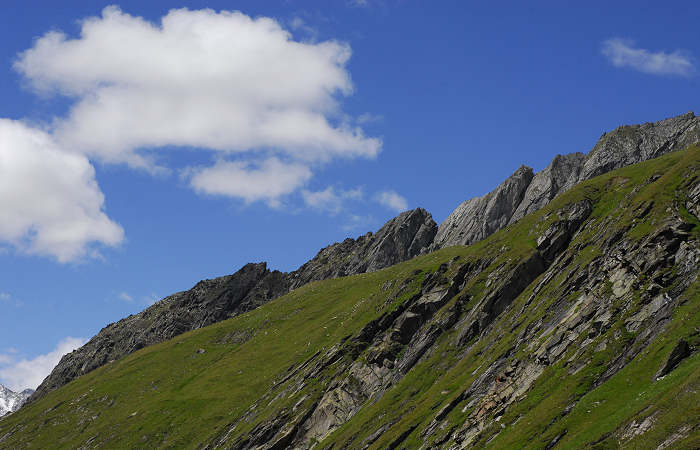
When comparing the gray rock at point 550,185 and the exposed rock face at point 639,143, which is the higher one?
the gray rock at point 550,185

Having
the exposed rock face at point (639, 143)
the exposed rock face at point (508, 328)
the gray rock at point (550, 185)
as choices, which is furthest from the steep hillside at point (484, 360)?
the exposed rock face at point (639, 143)

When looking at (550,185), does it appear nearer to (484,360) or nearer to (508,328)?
(508,328)

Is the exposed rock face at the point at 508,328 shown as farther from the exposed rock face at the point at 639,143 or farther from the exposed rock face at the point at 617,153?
the exposed rock face at the point at 639,143

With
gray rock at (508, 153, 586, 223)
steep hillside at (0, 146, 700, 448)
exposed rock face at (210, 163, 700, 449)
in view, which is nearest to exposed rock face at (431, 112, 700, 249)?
gray rock at (508, 153, 586, 223)

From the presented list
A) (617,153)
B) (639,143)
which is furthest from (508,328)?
(639,143)

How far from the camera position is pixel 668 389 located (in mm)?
49750

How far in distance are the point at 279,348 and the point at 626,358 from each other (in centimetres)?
11746

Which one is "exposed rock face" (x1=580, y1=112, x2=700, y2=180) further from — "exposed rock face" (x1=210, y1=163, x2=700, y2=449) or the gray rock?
"exposed rock face" (x1=210, y1=163, x2=700, y2=449)

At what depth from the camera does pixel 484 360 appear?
92812 mm

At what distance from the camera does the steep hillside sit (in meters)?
59.6

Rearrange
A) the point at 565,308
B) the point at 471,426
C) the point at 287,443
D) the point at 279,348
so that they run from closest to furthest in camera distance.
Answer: the point at 471,426 → the point at 565,308 → the point at 287,443 → the point at 279,348

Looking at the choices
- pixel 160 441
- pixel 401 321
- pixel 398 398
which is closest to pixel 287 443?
pixel 398 398

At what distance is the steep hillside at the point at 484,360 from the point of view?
59.6 m

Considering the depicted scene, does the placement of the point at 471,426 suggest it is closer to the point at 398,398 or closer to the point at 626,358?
the point at 626,358
